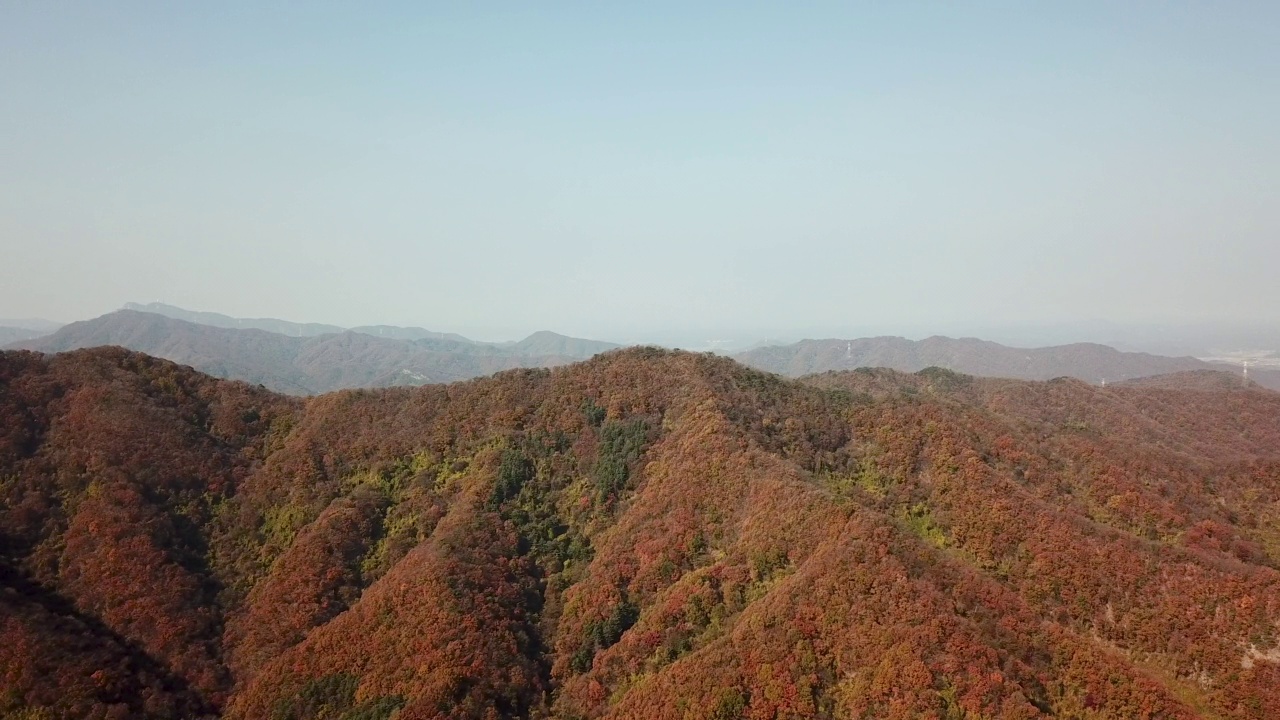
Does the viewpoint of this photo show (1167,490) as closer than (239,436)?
Yes

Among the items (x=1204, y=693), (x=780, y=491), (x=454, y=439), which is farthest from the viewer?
(x=454, y=439)

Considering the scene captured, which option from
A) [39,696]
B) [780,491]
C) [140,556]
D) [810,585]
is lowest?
[39,696]

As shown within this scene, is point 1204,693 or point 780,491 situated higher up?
point 780,491

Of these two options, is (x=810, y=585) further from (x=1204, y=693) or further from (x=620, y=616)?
(x=1204, y=693)

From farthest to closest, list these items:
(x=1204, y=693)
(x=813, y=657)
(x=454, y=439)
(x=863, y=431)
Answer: (x=454, y=439) < (x=863, y=431) < (x=813, y=657) < (x=1204, y=693)

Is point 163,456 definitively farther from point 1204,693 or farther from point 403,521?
point 1204,693

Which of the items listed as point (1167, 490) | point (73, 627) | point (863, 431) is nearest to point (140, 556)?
point (73, 627)

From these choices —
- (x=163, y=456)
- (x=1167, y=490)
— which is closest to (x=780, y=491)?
(x=1167, y=490)
